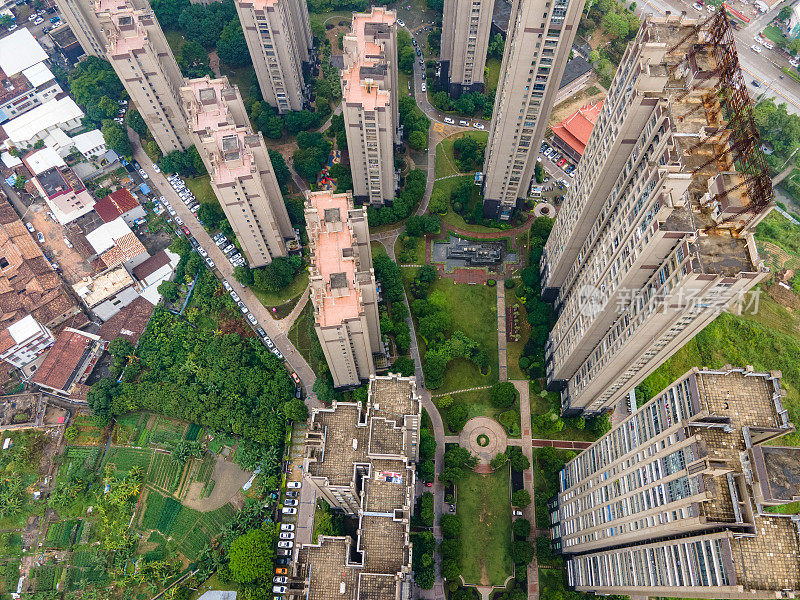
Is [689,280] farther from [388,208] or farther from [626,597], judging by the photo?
[388,208]

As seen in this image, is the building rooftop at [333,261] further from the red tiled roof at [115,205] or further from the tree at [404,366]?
the red tiled roof at [115,205]

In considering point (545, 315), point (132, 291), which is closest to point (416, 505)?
point (545, 315)

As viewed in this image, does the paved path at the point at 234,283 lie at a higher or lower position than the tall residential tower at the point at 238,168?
lower

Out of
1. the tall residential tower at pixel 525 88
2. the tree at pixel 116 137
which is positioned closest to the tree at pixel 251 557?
the tall residential tower at pixel 525 88

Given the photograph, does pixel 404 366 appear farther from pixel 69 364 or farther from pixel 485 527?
pixel 69 364

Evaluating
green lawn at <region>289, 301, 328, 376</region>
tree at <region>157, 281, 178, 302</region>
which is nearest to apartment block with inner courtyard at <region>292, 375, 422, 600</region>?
green lawn at <region>289, 301, 328, 376</region>

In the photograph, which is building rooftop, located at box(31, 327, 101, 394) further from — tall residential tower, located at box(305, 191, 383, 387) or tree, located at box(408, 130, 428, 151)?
tree, located at box(408, 130, 428, 151)
